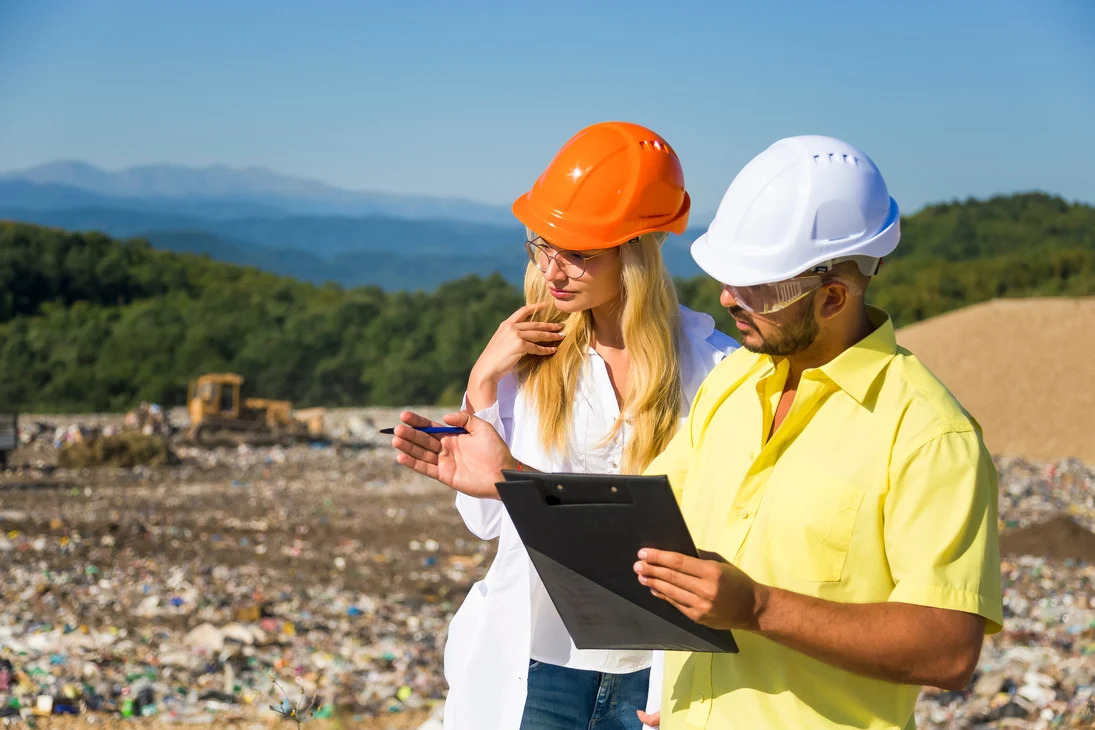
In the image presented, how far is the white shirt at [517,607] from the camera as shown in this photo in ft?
8.49

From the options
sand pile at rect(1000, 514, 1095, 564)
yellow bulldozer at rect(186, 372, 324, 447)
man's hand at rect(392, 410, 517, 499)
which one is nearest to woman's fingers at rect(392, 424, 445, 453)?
man's hand at rect(392, 410, 517, 499)

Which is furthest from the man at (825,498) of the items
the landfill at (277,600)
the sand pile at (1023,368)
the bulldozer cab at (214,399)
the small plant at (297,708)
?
the sand pile at (1023,368)

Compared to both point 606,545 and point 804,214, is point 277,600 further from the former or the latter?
point 804,214

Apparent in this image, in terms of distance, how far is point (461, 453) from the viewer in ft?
8.12

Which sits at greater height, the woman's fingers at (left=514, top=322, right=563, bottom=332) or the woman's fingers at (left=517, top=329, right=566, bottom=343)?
the woman's fingers at (left=514, top=322, right=563, bottom=332)

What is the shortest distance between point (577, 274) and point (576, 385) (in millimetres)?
256

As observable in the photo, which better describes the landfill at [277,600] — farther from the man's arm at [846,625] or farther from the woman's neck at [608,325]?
the man's arm at [846,625]

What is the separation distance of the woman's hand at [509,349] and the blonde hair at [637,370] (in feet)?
0.12

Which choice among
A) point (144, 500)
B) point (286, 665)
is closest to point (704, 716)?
point (286, 665)

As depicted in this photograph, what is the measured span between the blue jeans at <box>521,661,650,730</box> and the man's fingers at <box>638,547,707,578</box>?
3.26ft

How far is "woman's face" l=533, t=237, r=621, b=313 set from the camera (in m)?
2.71

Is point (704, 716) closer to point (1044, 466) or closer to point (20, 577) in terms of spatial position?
point (20, 577)

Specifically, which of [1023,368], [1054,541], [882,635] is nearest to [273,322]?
[1023,368]

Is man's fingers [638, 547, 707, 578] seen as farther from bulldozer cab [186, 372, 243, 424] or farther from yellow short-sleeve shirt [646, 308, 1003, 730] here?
bulldozer cab [186, 372, 243, 424]
